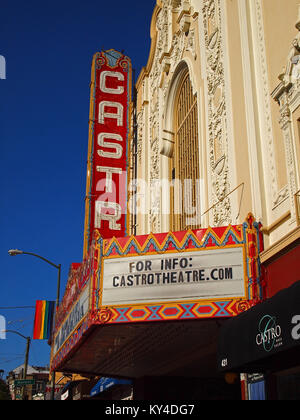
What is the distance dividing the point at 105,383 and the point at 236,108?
1518cm

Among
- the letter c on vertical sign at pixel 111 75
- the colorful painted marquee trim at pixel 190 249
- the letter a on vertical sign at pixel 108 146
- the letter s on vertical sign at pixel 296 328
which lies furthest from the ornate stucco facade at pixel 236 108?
the letter c on vertical sign at pixel 111 75

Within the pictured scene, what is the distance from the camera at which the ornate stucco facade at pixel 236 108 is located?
11.8 m

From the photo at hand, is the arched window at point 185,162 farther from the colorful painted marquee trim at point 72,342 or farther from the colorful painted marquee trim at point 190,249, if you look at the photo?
the colorful painted marquee trim at point 72,342

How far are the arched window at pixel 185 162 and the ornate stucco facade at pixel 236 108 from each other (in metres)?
0.26

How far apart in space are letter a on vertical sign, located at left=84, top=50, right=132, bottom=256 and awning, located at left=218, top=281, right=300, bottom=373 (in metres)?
11.7

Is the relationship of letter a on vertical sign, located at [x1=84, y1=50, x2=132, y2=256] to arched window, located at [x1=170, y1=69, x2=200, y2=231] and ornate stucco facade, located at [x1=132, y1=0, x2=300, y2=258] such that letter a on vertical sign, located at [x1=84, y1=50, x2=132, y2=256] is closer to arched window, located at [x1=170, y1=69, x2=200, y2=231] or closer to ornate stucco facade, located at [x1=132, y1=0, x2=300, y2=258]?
ornate stucco facade, located at [x1=132, y1=0, x2=300, y2=258]

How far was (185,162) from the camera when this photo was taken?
18.9 meters

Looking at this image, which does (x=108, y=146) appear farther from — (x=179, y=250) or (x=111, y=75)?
(x=179, y=250)

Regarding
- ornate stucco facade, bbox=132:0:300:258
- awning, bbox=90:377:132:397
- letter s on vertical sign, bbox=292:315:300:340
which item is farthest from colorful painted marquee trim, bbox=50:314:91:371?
letter s on vertical sign, bbox=292:315:300:340

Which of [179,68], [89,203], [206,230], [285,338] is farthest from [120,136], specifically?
[285,338]

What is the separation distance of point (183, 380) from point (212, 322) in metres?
8.77

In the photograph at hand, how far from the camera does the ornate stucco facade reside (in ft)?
38.5

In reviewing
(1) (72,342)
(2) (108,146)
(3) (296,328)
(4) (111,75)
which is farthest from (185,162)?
(3) (296,328)
